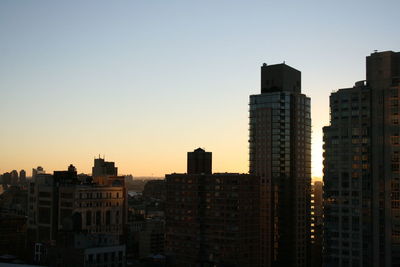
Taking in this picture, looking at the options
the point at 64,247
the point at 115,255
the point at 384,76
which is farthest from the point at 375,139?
the point at 64,247

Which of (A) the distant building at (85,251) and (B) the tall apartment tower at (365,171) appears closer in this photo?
(A) the distant building at (85,251)

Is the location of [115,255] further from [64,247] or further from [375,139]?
[375,139]

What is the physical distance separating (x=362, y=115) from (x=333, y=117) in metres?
8.68

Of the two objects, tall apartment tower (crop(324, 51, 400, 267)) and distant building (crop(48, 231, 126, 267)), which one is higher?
tall apartment tower (crop(324, 51, 400, 267))

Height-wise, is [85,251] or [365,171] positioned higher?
[365,171]

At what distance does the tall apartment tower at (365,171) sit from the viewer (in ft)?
510

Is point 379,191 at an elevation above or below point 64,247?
above

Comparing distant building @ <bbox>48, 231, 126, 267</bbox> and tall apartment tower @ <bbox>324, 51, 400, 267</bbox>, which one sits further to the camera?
tall apartment tower @ <bbox>324, 51, 400, 267</bbox>

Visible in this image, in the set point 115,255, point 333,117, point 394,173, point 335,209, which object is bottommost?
point 115,255

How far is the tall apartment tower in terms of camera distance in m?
156

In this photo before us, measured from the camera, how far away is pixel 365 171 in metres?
161

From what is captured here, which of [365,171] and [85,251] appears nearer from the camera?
[85,251]

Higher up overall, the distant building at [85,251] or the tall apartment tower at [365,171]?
the tall apartment tower at [365,171]

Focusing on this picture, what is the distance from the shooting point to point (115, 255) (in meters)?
154
